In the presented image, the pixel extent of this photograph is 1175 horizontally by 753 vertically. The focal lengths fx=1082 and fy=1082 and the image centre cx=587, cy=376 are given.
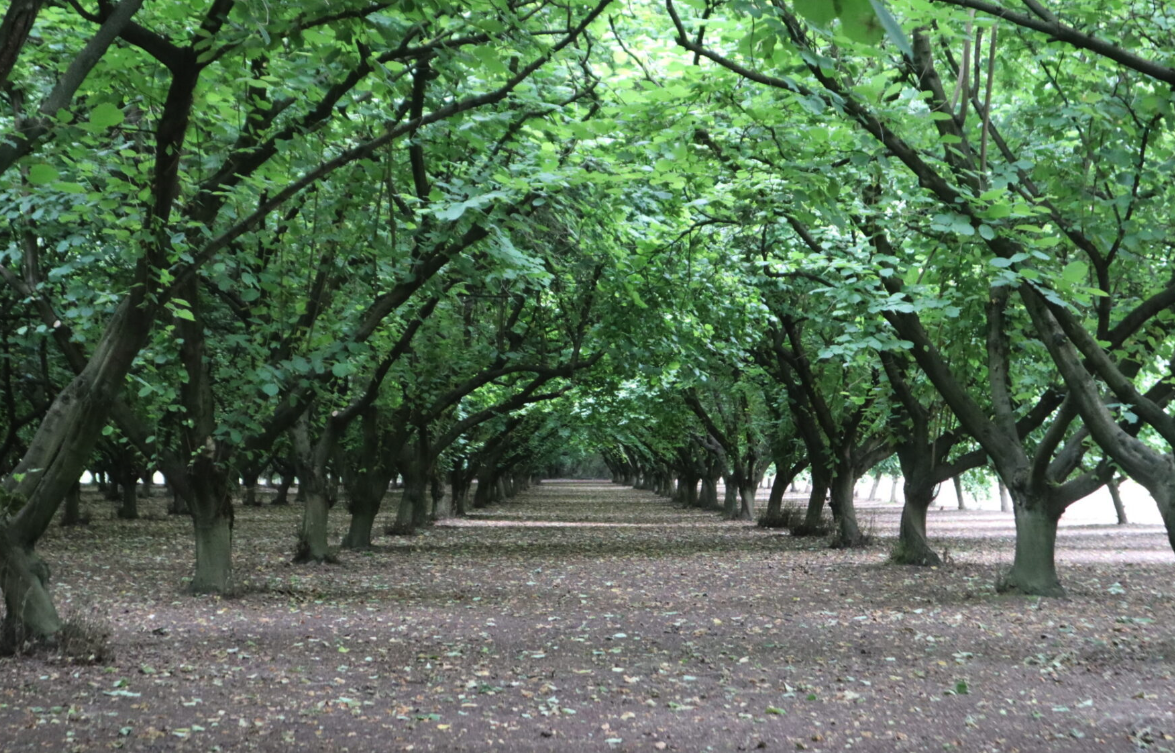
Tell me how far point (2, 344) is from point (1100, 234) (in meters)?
13.1

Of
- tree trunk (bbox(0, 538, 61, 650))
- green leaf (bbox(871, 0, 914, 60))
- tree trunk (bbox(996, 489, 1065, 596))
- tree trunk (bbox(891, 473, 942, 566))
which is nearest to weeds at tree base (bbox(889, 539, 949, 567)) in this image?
tree trunk (bbox(891, 473, 942, 566))

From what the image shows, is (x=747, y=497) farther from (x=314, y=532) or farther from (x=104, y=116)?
(x=104, y=116)

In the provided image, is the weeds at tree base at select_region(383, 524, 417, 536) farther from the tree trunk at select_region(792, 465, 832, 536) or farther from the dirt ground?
the tree trunk at select_region(792, 465, 832, 536)

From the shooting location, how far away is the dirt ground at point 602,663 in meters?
6.16

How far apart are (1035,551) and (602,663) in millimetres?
6240

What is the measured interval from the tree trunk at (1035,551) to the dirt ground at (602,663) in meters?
0.33

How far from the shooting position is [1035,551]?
1236 cm

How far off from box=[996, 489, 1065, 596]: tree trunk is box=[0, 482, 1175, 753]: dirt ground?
0.33 m

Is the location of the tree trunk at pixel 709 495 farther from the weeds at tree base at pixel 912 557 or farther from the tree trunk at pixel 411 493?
the weeds at tree base at pixel 912 557

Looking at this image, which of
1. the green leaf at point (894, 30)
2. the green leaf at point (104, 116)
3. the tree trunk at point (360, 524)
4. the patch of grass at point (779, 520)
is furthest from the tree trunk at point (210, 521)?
the patch of grass at point (779, 520)

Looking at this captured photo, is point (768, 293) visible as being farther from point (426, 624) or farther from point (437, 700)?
point (437, 700)

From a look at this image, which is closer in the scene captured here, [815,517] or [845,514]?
[845,514]

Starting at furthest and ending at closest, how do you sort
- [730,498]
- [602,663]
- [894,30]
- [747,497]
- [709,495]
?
[709,495] → [730,498] → [747,497] → [602,663] → [894,30]

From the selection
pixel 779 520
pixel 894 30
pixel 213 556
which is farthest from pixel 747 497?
pixel 894 30
